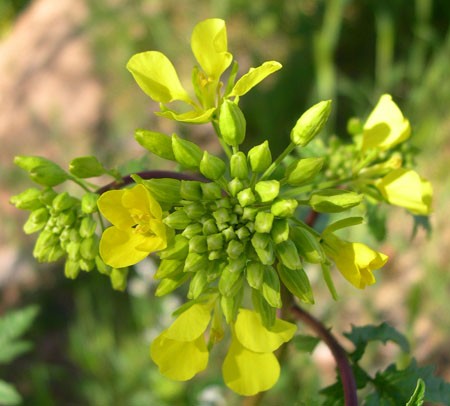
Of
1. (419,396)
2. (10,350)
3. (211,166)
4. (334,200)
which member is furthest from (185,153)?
(10,350)

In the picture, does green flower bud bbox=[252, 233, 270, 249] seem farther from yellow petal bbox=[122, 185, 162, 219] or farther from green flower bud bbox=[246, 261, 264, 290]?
yellow petal bbox=[122, 185, 162, 219]

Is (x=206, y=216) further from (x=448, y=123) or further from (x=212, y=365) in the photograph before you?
(x=448, y=123)

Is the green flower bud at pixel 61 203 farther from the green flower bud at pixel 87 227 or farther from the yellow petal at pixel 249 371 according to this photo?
the yellow petal at pixel 249 371

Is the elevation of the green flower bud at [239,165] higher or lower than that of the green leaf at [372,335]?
higher

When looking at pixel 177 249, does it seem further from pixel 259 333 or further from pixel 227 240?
pixel 259 333

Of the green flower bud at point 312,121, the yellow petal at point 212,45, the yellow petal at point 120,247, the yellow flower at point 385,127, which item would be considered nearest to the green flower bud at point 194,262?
the yellow petal at point 120,247
